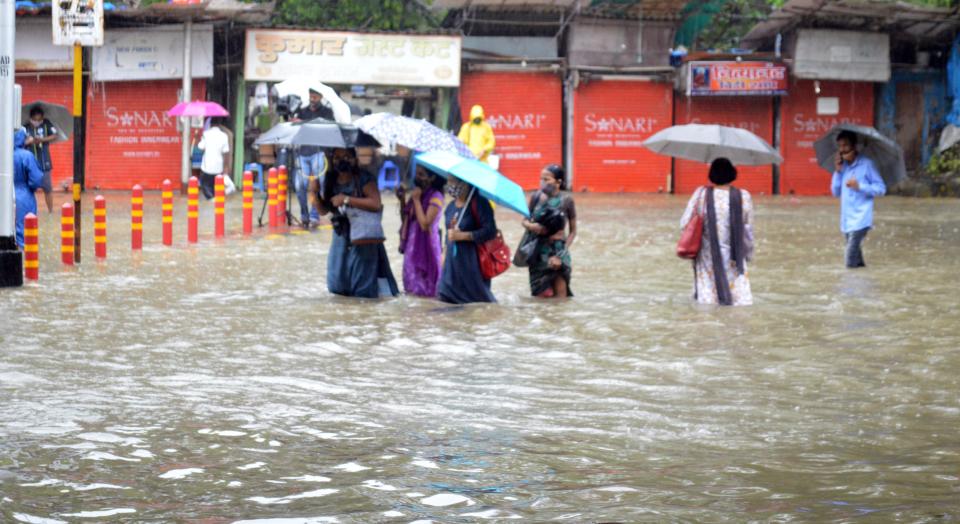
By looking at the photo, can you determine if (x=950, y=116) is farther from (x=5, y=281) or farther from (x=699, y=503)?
(x=699, y=503)

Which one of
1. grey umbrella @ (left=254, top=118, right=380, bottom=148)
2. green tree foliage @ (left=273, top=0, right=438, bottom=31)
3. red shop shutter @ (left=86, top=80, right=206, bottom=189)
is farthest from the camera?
green tree foliage @ (left=273, top=0, right=438, bottom=31)

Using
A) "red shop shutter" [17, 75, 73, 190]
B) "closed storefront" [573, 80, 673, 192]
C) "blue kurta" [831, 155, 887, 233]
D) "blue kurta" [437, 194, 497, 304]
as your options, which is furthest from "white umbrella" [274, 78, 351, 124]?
"closed storefront" [573, 80, 673, 192]

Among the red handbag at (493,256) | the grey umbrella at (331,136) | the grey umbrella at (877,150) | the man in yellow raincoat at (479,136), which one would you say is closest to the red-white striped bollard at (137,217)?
the grey umbrella at (331,136)

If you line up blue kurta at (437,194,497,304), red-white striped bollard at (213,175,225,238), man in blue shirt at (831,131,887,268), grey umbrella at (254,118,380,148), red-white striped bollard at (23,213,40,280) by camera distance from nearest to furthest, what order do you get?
grey umbrella at (254,118,380,148), blue kurta at (437,194,497,304), red-white striped bollard at (23,213,40,280), man in blue shirt at (831,131,887,268), red-white striped bollard at (213,175,225,238)

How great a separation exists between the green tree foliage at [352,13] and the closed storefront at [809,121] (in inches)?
365

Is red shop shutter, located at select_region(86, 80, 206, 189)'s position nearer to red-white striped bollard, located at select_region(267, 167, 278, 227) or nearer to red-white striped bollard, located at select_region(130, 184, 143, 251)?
red-white striped bollard, located at select_region(267, 167, 278, 227)

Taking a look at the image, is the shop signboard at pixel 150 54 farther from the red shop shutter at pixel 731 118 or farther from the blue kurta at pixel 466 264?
the blue kurta at pixel 466 264

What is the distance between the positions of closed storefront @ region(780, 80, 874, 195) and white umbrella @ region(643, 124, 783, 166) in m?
20.7

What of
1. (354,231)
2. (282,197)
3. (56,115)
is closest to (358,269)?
(354,231)

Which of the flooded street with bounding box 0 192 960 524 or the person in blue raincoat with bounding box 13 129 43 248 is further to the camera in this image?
the person in blue raincoat with bounding box 13 129 43 248

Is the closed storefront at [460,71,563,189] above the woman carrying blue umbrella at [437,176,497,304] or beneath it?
above

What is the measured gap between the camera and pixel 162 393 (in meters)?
8.03

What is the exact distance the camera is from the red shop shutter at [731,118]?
32.3 metres

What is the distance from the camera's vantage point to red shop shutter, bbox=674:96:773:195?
32281 millimetres
